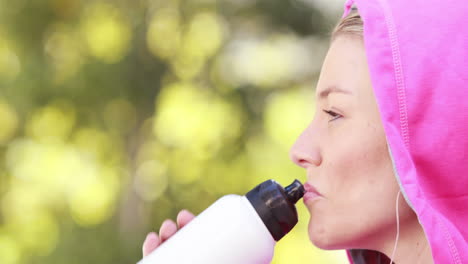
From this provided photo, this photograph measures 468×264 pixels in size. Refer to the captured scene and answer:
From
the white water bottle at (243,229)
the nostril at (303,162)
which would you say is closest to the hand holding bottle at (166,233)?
the white water bottle at (243,229)

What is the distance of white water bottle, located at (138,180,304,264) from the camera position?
1.00 m

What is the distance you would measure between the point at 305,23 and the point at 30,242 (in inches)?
95.2

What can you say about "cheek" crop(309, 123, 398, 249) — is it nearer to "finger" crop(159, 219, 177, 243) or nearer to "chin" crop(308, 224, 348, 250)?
"chin" crop(308, 224, 348, 250)

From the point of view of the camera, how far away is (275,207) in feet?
3.29

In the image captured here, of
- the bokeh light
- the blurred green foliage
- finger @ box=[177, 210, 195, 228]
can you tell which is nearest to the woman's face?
finger @ box=[177, 210, 195, 228]

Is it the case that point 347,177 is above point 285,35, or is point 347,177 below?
above

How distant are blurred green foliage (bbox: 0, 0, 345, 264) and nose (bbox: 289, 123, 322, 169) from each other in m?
2.80

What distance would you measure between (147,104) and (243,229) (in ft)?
10.00

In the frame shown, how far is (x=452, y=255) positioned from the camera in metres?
0.97

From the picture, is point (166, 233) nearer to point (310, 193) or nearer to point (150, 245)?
point (150, 245)

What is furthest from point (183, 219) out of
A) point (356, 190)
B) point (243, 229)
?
point (356, 190)


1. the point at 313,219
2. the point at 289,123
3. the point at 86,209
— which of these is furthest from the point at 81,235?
the point at 313,219

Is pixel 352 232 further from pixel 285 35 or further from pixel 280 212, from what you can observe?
pixel 285 35

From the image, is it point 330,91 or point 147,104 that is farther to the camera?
point 147,104
